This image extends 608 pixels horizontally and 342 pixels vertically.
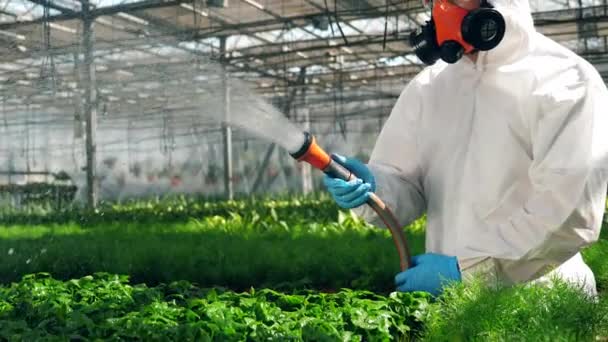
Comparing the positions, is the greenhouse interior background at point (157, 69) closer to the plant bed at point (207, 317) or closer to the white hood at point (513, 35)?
the plant bed at point (207, 317)

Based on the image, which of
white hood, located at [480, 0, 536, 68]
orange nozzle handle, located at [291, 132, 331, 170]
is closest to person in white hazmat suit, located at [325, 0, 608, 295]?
white hood, located at [480, 0, 536, 68]

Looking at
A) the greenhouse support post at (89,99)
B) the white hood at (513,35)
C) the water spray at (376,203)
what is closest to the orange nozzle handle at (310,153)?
the water spray at (376,203)

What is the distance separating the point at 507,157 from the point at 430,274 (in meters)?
0.47

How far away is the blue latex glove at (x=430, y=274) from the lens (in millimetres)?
2311

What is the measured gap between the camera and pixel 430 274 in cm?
235

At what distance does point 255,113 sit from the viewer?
2535 mm

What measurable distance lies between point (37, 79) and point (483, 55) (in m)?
3.79

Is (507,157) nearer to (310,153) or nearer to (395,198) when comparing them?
(395,198)

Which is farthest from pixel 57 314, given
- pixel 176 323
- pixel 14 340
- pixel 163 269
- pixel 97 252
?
pixel 97 252

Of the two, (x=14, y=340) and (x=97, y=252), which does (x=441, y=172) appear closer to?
(x=14, y=340)

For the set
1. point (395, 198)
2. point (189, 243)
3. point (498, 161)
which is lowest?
point (189, 243)

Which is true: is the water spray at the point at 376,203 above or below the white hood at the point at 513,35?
below

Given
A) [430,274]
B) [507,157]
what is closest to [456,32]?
[507,157]

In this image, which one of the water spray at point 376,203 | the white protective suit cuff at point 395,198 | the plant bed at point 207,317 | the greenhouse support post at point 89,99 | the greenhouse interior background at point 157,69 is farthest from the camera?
the greenhouse support post at point 89,99
